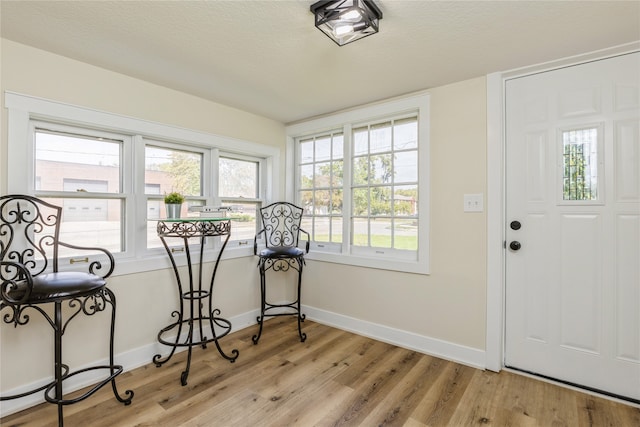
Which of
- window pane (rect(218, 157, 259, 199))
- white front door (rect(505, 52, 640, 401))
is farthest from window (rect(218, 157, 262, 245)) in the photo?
white front door (rect(505, 52, 640, 401))

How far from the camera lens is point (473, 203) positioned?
2.37 metres

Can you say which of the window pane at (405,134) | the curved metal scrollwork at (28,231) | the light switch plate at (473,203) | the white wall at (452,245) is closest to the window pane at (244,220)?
the curved metal scrollwork at (28,231)

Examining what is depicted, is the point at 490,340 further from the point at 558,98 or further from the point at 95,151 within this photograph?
the point at 95,151

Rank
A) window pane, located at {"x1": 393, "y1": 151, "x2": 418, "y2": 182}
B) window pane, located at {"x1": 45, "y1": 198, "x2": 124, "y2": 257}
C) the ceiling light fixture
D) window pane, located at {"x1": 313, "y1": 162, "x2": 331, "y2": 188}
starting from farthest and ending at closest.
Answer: window pane, located at {"x1": 313, "y1": 162, "x2": 331, "y2": 188} < window pane, located at {"x1": 393, "y1": 151, "x2": 418, "y2": 182} < window pane, located at {"x1": 45, "y1": 198, "x2": 124, "y2": 257} < the ceiling light fixture

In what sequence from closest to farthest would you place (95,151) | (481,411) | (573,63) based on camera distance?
(481,411) < (573,63) < (95,151)

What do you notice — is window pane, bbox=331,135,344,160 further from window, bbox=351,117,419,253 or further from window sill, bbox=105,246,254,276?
window sill, bbox=105,246,254,276

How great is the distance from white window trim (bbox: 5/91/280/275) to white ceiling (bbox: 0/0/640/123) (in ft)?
1.14

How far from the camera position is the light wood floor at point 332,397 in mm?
1741

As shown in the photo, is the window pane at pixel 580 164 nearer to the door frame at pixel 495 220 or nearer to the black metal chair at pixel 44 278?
the door frame at pixel 495 220

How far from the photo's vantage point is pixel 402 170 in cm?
280

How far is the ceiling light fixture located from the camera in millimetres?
1436

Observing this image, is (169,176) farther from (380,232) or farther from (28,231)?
(380,232)

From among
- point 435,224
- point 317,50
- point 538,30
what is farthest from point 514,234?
point 317,50

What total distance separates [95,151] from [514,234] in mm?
3180
